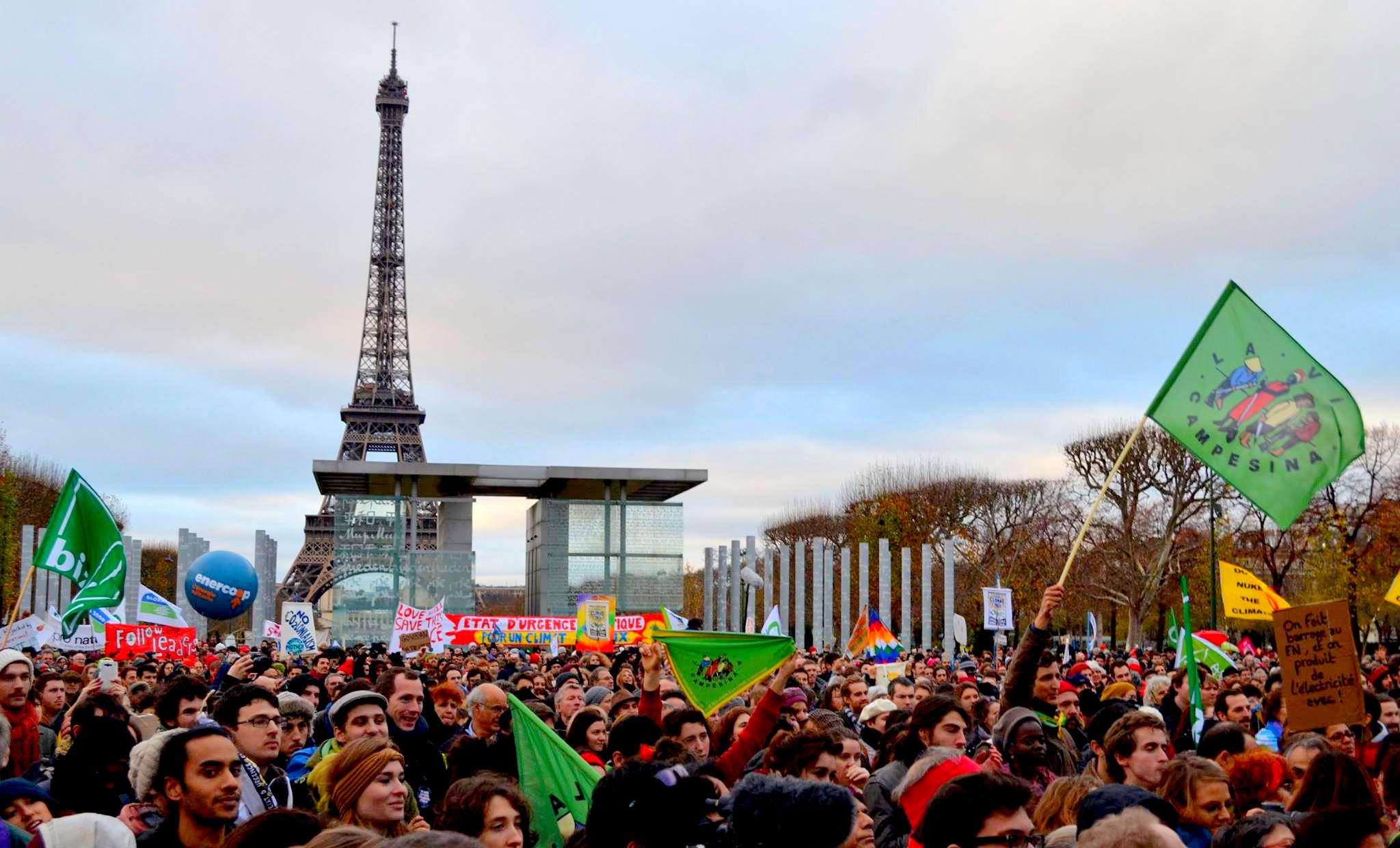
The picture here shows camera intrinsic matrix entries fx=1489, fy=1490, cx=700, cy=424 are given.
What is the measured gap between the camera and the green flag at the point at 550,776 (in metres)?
5.69

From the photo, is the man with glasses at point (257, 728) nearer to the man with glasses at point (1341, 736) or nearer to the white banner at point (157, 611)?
the man with glasses at point (1341, 736)

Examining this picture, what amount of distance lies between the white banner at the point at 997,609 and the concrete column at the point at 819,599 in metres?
17.8

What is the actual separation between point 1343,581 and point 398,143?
63.8 metres

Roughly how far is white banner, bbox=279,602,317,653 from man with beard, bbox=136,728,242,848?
21.5 metres

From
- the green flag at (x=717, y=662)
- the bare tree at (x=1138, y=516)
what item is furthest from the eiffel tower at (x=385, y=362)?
the green flag at (x=717, y=662)

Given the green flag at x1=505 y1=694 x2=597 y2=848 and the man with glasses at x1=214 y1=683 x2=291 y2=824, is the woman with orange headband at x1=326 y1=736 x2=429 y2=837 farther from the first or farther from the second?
the man with glasses at x1=214 y1=683 x2=291 y2=824

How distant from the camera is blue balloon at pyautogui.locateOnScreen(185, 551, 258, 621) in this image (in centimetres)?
1655

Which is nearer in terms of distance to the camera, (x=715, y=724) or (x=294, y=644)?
(x=715, y=724)

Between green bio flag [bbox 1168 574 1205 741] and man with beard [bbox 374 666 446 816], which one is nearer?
man with beard [bbox 374 666 446 816]

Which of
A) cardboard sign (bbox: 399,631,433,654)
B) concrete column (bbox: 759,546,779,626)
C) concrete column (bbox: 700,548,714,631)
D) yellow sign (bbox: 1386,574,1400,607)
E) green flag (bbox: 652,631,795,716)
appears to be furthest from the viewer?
concrete column (bbox: 700,548,714,631)

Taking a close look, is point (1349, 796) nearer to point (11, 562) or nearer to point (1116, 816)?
point (1116, 816)

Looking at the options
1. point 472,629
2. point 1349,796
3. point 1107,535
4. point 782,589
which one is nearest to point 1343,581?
point 1107,535

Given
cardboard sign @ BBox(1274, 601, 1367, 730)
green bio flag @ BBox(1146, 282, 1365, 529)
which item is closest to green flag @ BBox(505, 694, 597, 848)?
cardboard sign @ BBox(1274, 601, 1367, 730)

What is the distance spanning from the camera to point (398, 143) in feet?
299
